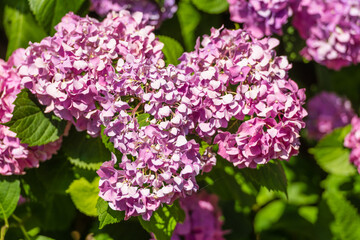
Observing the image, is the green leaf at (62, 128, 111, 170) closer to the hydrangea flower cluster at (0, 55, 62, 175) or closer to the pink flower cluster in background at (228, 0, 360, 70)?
the hydrangea flower cluster at (0, 55, 62, 175)

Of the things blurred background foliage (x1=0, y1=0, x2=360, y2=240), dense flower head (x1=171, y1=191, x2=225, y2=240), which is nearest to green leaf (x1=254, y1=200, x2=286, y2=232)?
blurred background foliage (x1=0, y1=0, x2=360, y2=240)

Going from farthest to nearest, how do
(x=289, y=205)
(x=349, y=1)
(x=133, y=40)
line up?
1. (x=289, y=205)
2. (x=349, y=1)
3. (x=133, y=40)

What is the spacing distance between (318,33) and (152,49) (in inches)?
20.9

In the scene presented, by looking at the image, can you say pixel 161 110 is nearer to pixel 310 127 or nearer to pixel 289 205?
pixel 289 205

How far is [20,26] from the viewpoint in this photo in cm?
148

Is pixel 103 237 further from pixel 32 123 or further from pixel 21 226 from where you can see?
pixel 32 123

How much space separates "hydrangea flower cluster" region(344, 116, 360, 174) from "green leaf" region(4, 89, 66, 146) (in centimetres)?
90

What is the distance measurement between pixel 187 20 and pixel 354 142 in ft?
2.13

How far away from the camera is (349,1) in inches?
55.8

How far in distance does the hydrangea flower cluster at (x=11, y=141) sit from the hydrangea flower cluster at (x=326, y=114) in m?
1.36

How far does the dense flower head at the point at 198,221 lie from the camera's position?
1485 millimetres

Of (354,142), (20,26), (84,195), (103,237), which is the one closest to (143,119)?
(84,195)

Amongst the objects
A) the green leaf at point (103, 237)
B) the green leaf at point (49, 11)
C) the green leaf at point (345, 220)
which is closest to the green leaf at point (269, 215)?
the green leaf at point (345, 220)

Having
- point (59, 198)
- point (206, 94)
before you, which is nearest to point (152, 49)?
point (206, 94)
